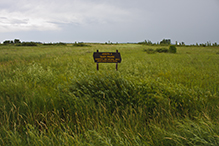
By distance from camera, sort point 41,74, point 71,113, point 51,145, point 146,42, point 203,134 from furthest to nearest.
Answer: point 146,42 < point 41,74 < point 71,113 < point 51,145 < point 203,134

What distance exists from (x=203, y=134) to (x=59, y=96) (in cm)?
337

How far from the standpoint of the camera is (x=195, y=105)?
3629mm

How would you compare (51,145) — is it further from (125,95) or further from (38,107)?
(125,95)

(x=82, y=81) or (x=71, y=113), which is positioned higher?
(x=82, y=81)

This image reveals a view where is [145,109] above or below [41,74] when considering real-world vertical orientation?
below

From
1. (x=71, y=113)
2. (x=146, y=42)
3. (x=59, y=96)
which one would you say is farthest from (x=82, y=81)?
(x=146, y=42)

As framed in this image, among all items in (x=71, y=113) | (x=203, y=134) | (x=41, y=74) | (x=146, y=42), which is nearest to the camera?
(x=203, y=134)

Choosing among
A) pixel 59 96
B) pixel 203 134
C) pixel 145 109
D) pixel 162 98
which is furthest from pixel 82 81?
pixel 203 134

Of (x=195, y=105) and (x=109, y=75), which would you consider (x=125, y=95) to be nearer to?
(x=109, y=75)

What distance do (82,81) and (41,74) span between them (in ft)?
10.8

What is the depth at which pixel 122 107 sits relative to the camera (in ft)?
11.5

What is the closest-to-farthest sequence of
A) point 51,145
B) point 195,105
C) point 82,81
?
1. point 51,145
2. point 195,105
3. point 82,81

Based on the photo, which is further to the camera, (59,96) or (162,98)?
(59,96)

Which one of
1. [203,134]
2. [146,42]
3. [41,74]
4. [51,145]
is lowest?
[51,145]
